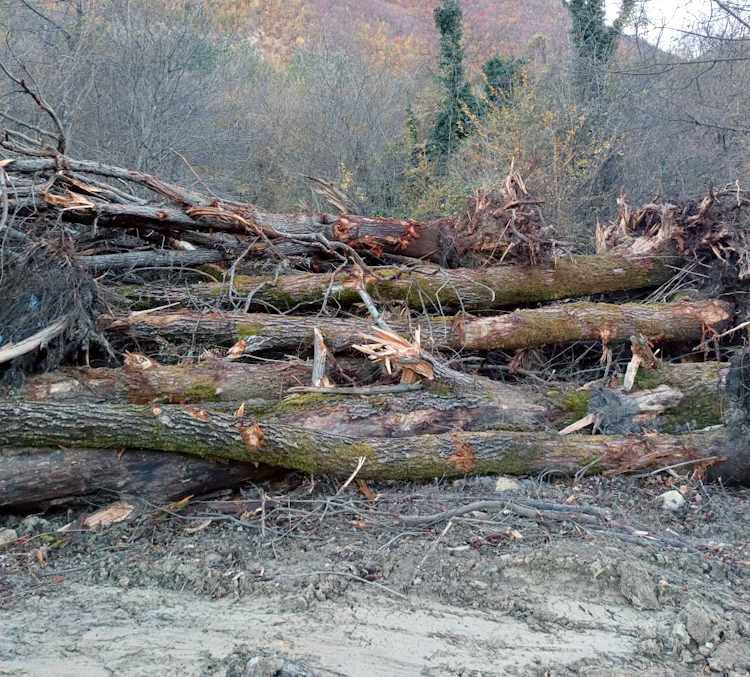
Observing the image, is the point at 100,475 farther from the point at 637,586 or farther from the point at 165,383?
the point at 637,586

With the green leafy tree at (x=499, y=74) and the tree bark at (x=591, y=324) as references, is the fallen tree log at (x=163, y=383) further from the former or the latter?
the green leafy tree at (x=499, y=74)

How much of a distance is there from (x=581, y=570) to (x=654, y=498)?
1.23m

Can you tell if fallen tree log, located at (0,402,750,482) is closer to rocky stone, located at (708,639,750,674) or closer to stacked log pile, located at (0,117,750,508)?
stacked log pile, located at (0,117,750,508)

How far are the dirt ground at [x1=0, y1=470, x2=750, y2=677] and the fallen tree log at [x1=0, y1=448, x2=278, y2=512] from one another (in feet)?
0.37

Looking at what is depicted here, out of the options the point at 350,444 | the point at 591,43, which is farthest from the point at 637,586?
the point at 591,43

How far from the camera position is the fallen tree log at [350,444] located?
3.84 metres

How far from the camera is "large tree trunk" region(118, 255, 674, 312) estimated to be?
5.50 metres

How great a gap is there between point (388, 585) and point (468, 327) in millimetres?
2527

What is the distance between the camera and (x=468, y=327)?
205 inches

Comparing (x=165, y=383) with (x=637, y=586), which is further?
(x=165, y=383)

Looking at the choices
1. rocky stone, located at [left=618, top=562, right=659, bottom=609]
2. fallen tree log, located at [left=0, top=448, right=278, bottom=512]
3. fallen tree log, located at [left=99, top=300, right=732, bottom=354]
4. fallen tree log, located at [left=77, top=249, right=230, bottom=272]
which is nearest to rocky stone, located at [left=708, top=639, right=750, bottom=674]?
rocky stone, located at [left=618, top=562, right=659, bottom=609]

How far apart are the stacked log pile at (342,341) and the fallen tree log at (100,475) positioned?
0.04 ft

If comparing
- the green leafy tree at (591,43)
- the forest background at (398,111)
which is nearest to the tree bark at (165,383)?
the forest background at (398,111)

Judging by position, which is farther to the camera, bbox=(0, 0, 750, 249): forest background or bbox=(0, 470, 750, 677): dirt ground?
bbox=(0, 0, 750, 249): forest background
